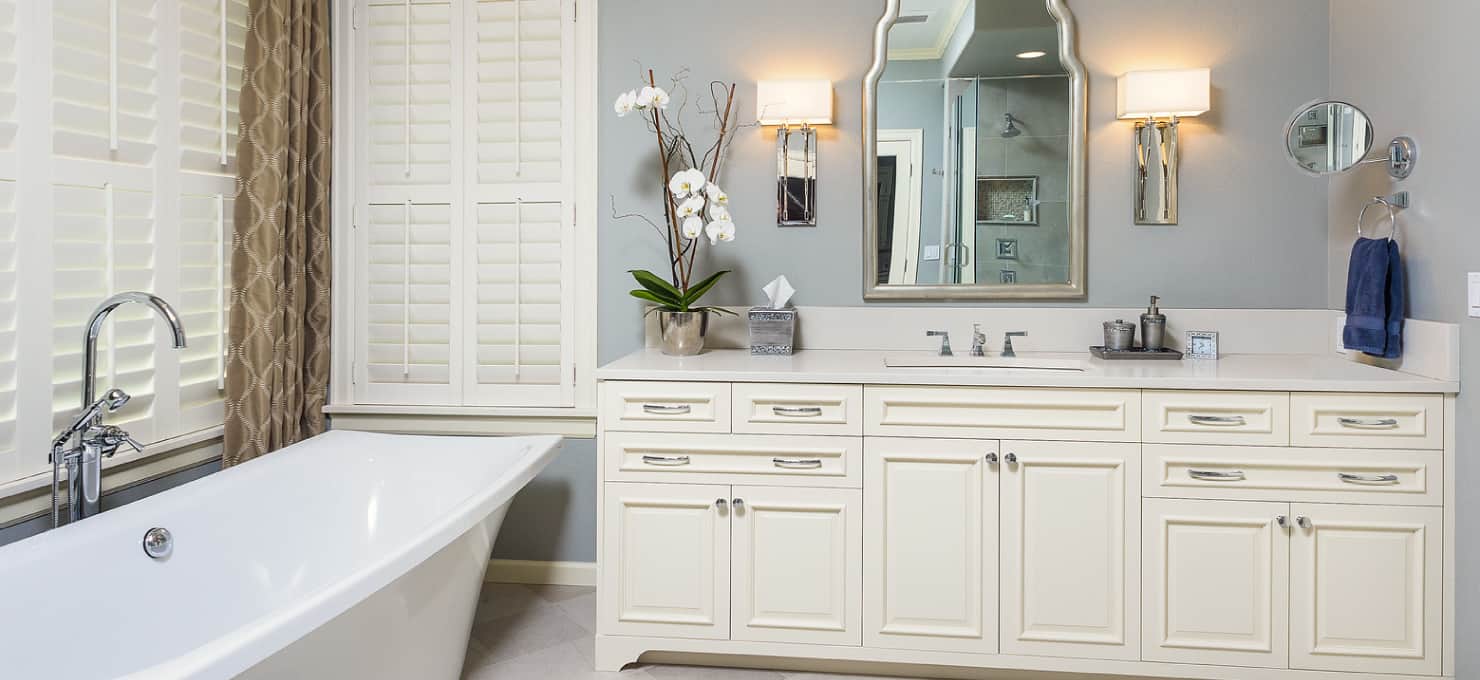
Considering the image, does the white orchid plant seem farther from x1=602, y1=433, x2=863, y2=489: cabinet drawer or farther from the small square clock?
the small square clock

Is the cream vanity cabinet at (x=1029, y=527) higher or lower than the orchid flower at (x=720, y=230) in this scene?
lower

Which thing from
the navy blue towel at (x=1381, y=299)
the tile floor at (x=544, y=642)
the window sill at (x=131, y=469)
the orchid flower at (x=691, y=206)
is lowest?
the tile floor at (x=544, y=642)

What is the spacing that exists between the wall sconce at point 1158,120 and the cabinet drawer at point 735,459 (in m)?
1.31

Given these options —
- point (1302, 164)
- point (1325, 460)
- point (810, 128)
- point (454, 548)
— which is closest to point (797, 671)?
point (454, 548)

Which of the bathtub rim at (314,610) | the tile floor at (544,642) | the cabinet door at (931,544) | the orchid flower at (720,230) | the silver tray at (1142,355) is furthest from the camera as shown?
the orchid flower at (720,230)

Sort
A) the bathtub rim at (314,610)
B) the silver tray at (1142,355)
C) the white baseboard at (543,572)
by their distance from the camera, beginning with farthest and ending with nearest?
the white baseboard at (543,572), the silver tray at (1142,355), the bathtub rim at (314,610)

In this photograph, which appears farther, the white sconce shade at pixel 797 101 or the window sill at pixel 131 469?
the white sconce shade at pixel 797 101

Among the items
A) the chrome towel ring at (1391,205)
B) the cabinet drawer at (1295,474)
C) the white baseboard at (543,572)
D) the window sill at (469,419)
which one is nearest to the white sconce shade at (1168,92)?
the chrome towel ring at (1391,205)

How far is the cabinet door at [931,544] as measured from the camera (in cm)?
227

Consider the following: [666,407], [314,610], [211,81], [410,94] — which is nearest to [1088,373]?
[666,407]

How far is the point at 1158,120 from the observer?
8.89 ft

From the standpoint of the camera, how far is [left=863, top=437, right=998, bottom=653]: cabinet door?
2.27 m

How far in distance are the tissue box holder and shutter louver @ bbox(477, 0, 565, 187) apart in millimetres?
901

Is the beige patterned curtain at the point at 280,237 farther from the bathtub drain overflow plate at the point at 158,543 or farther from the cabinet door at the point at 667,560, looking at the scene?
the cabinet door at the point at 667,560
